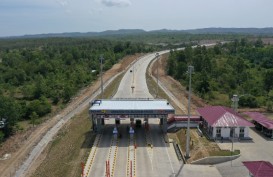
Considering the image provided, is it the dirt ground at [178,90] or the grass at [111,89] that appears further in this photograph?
the grass at [111,89]

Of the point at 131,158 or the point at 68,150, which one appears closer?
the point at 131,158

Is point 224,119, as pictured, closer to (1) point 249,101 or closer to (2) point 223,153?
(2) point 223,153

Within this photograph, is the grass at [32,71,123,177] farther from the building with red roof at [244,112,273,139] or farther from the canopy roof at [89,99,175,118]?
the building with red roof at [244,112,273,139]

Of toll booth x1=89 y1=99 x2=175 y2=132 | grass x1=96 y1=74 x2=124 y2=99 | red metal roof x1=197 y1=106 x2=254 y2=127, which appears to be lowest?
grass x1=96 y1=74 x2=124 y2=99

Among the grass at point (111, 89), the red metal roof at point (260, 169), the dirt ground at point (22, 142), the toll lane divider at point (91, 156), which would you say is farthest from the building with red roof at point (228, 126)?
the grass at point (111, 89)

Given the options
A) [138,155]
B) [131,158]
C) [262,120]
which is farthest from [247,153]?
[131,158]

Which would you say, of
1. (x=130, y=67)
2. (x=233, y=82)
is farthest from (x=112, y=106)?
(x=130, y=67)

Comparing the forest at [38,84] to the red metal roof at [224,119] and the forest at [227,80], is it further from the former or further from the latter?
the red metal roof at [224,119]

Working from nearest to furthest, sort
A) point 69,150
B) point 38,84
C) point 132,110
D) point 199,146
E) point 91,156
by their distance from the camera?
point 91,156, point 199,146, point 69,150, point 132,110, point 38,84

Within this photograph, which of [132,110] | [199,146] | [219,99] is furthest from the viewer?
[219,99]

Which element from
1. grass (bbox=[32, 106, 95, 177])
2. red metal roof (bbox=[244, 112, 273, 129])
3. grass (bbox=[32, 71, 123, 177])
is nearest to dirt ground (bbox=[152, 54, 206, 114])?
red metal roof (bbox=[244, 112, 273, 129])

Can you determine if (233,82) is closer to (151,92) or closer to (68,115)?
(151,92)
